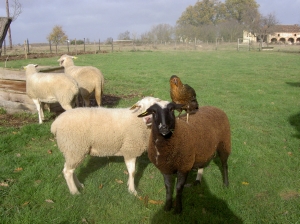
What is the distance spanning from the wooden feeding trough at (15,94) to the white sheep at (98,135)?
168 inches

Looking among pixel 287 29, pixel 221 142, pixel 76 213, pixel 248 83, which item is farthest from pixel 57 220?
pixel 287 29

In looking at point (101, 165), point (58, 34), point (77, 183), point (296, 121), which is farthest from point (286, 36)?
point (77, 183)

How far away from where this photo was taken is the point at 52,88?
6.68 metres

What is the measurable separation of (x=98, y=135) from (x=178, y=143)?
127 centimetres

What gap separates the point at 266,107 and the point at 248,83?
472 centimetres

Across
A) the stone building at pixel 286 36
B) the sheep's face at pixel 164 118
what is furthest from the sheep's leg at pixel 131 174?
the stone building at pixel 286 36

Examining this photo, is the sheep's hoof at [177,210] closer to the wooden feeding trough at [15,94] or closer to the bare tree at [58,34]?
the wooden feeding trough at [15,94]

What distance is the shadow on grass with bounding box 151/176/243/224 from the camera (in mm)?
3555

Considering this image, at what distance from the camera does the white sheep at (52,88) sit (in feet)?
21.4

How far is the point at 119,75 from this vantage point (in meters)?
15.7

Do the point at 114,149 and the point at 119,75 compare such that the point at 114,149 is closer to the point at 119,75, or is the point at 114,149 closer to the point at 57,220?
the point at 57,220

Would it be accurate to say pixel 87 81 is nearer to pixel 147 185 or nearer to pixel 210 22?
pixel 147 185

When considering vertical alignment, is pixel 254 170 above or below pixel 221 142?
below

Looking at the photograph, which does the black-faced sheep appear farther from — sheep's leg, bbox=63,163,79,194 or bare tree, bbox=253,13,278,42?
bare tree, bbox=253,13,278,42
